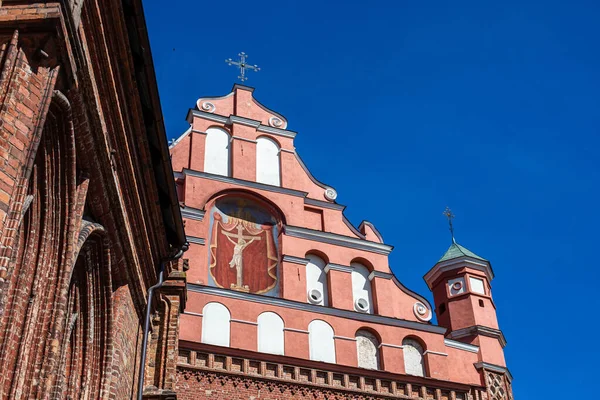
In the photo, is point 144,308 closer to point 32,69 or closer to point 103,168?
point 103,168

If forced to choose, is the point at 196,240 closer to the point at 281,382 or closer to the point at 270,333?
the point at 270,333

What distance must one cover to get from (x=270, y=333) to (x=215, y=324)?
4.00 feet

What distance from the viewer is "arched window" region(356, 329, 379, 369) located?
16484 millimetres

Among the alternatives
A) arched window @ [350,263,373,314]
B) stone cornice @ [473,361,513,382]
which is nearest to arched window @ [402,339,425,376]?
arched window @ [350,263,373,314]

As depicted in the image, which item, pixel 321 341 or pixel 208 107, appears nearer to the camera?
pixel 321 341

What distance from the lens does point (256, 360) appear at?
15180 mm

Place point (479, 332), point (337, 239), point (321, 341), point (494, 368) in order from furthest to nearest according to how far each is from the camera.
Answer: point (479, 332) → point (337, 239) → point (494, 368) → point (321, 341)

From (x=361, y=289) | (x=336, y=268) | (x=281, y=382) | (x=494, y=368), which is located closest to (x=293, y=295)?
(x=336, y=268)

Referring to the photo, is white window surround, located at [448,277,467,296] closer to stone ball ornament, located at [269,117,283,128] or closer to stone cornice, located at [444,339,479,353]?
stone cornice, located at [444,339,479,353]

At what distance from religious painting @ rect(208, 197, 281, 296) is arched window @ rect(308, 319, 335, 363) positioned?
114cm

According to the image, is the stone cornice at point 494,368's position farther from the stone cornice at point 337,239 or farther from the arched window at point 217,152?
the arched window at point 217,152

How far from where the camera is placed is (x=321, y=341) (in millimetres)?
16328

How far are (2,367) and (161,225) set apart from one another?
4.81m

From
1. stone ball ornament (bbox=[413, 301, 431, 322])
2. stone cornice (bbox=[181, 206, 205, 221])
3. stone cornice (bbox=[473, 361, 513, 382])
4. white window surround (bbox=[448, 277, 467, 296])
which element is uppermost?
stone cornice (bbox=[181, 206, 205, 221])
